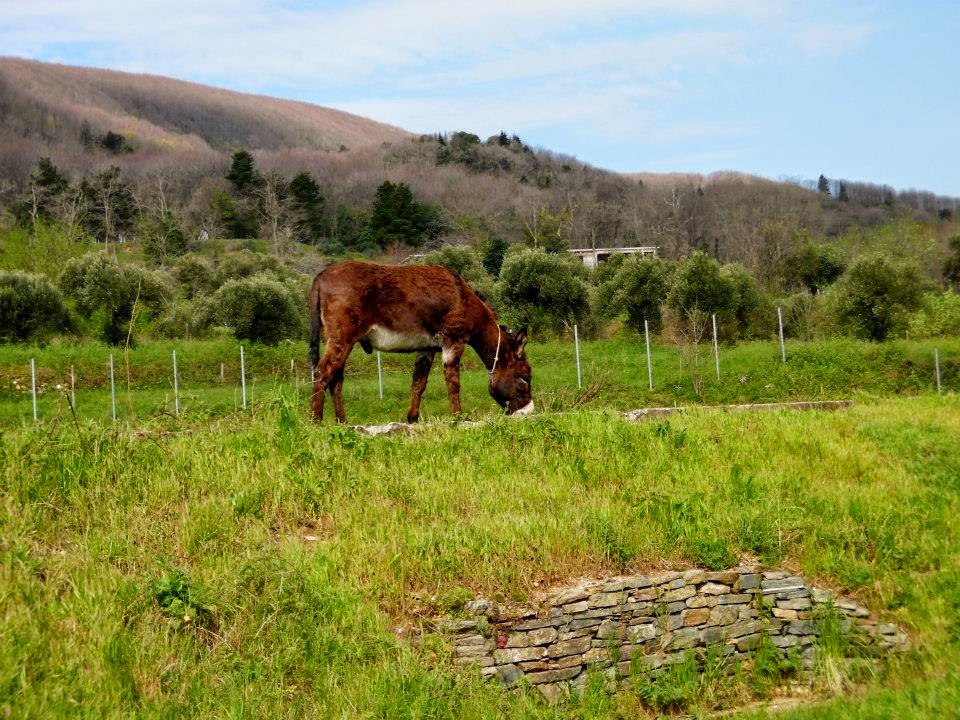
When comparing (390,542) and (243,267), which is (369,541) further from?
(243,267)

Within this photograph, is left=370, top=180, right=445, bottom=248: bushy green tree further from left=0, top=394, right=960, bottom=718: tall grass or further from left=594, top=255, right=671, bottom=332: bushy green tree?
left=0, top=394, right=960, bottom=718: tall grass

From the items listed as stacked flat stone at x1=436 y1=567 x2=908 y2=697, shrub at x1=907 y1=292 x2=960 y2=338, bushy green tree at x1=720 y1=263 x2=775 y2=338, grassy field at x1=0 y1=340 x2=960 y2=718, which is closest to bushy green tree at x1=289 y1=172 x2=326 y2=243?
bushy green tree at x1=720 y1=263 x2=775 y2=338

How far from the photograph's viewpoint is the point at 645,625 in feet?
30.0

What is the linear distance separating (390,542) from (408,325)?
239 inches

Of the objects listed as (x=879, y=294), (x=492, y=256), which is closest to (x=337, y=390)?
(x=879, y=294)

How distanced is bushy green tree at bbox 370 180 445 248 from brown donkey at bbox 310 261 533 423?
2906 inches

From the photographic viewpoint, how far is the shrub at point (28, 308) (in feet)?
121

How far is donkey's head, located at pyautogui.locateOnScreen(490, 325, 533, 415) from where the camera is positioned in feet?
53.0

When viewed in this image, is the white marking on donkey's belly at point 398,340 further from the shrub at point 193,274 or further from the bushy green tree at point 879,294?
the shrub at point 193,274

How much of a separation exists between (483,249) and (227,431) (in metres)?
65.9

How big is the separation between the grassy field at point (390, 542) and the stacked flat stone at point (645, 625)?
0.21 m

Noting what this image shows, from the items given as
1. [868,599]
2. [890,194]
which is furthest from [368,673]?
[890,194]

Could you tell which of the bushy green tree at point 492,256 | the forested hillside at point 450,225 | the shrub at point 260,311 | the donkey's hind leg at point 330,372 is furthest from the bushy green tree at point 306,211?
the donkey's hind leg at point 330,372

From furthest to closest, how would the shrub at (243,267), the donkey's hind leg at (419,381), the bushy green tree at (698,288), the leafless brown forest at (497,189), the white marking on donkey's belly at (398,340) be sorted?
the leafless brown forest at (497,189)
the shrub at (243,267)
the bushy green tree at (698,288)
the donkey's hind leg at (419,381)
the white marking on donkey's belly at (398,340)
